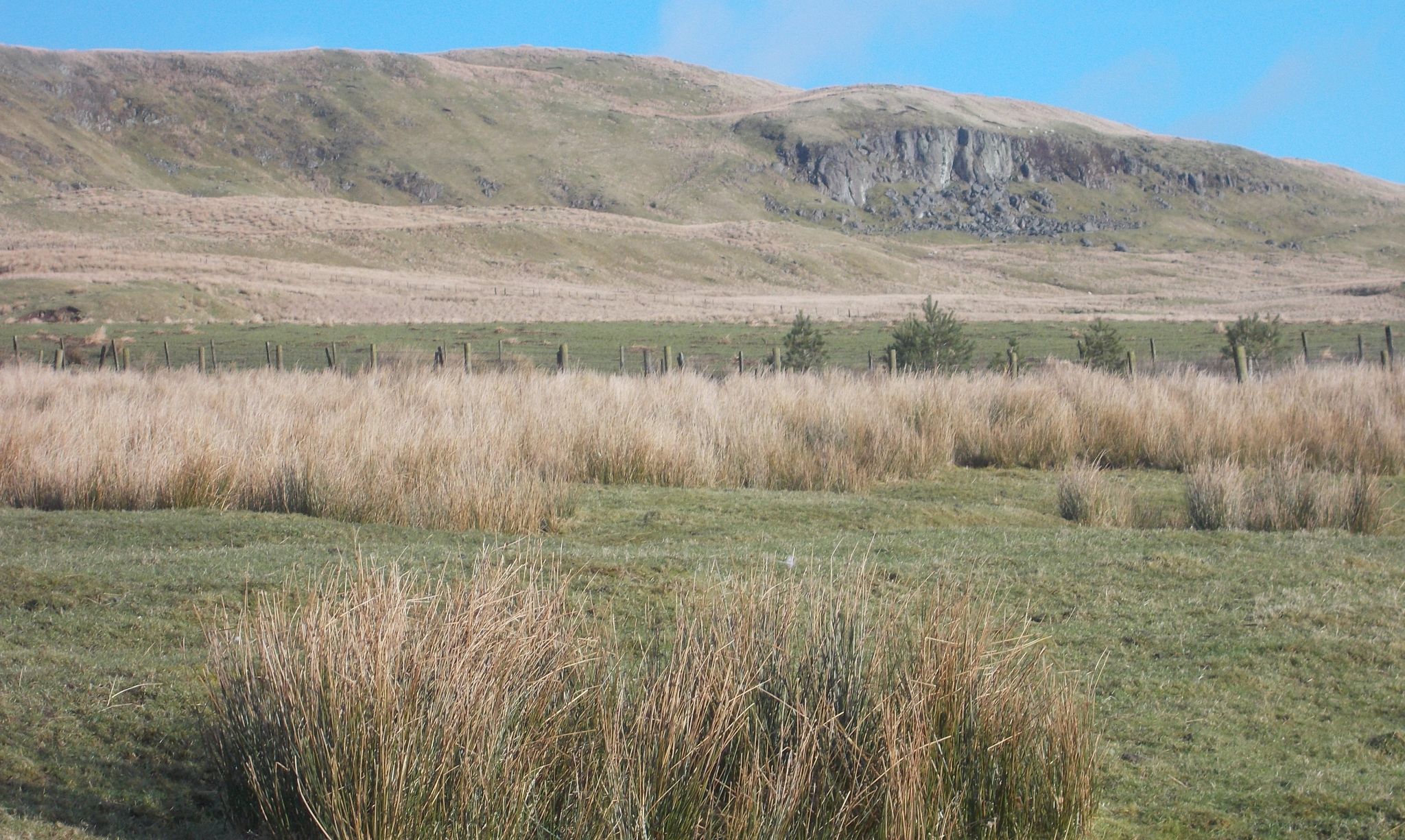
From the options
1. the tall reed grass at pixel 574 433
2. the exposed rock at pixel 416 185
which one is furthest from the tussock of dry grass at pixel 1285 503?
the exposed rock at pixel 416 185

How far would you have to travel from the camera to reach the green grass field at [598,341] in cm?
3169

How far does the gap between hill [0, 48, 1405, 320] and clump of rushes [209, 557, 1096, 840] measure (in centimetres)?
4417

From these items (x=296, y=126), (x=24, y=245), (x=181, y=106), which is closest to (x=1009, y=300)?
(x=24, y=245)

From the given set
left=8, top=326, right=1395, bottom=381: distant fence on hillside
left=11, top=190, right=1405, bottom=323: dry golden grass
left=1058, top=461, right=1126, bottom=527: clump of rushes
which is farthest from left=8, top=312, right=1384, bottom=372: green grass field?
left=1058, top=461, right=1126, bottom=527: clump of rushes

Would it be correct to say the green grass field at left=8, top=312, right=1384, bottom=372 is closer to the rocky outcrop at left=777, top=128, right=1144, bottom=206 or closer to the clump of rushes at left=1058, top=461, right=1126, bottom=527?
the clump of rushes at left=1058, top=461, right=1126, bottom=527

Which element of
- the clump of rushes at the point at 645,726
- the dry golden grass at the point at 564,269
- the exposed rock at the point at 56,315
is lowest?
the clump of rushes at the point at 645,726

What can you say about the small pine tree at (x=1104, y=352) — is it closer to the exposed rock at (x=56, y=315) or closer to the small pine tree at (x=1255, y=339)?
the small pine tree at (x=1255, y=339)

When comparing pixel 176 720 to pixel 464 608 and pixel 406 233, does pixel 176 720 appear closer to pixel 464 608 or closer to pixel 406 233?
pixel 464 608

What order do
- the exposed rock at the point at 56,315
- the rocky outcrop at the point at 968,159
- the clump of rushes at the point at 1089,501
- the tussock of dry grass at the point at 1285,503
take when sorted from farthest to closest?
the rocky outcrop at the point at 968,159
the exposed rock at the point at 56,315
the clump of rushes at the point at 1089,501
the tussock of dry grass at the point at 1285,503

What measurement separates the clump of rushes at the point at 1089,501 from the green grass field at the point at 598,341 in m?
16.5

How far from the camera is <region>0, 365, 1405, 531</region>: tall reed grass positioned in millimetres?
11492

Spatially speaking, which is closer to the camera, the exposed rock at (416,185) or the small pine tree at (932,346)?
the small pine tree at (932,346)

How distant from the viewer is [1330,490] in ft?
37.3

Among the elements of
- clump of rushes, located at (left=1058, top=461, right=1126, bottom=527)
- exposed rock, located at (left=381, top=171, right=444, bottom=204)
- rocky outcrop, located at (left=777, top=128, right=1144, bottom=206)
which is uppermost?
rocky outcrop, located at (left=777, top=128, right=1144, bottom=206)
